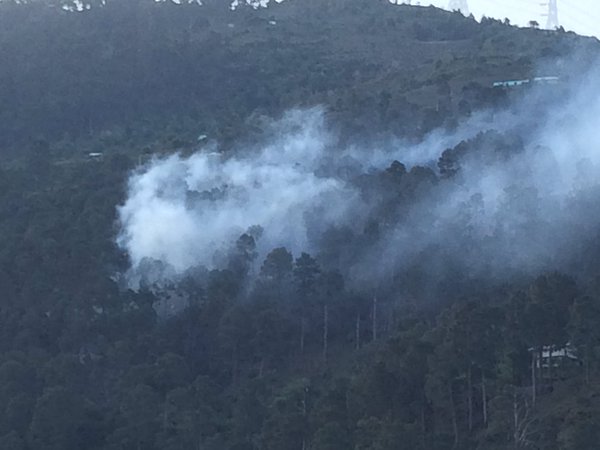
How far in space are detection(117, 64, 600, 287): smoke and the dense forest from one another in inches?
→ 3.7

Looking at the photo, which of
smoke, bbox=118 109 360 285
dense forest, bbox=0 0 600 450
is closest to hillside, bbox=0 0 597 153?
dense forest, bbox=0 0 600 450

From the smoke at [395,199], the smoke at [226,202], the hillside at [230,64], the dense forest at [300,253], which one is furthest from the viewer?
the hillside at [230,64]

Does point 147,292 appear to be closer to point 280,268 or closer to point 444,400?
point 280,268

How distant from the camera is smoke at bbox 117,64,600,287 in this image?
1564 inches

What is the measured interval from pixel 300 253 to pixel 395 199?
2.84 metres

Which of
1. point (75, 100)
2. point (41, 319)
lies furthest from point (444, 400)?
point (75, 100)

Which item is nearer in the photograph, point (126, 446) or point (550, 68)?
point (126, 446)

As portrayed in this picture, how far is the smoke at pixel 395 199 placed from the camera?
3972cm

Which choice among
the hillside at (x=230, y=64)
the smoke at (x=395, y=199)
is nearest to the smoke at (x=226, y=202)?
the smoke at (x=395, y=199)

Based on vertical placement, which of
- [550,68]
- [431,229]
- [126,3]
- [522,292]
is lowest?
[522,292]

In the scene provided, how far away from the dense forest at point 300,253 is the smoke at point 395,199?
95mm

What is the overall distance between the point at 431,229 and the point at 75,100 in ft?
88.6

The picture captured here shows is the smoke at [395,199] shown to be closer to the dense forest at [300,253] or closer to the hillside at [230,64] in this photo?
the dense forest at [300,253]

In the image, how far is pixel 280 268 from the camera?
40.1 m
